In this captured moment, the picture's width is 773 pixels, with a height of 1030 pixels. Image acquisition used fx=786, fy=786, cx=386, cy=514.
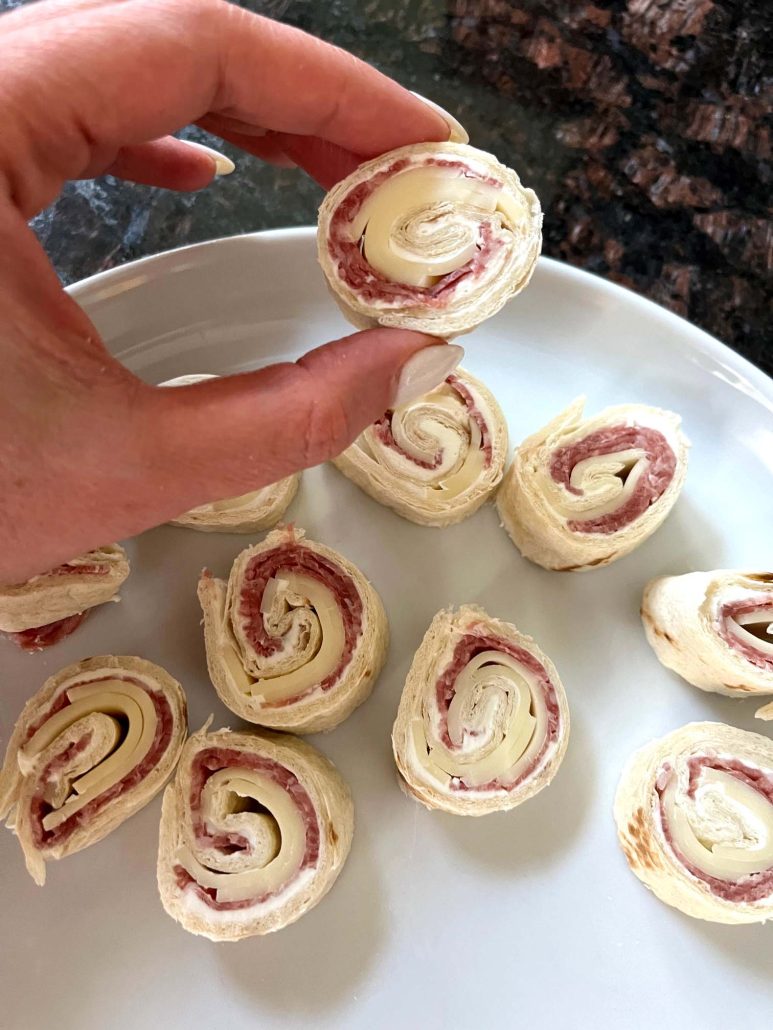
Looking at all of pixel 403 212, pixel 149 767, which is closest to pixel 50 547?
pixel 149 767

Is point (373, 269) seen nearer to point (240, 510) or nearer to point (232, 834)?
point (240, 510)

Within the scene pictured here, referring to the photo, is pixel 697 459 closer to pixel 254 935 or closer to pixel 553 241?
pixel 553 241

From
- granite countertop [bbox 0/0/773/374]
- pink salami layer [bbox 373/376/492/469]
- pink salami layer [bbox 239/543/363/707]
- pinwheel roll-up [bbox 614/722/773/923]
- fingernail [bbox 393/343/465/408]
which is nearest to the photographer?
fingernail [bbox 393/343/465/408]

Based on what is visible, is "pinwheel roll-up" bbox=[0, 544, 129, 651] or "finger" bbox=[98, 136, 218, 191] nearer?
"pinwheel roll-up" bbox=[0, 544, 129, 651]

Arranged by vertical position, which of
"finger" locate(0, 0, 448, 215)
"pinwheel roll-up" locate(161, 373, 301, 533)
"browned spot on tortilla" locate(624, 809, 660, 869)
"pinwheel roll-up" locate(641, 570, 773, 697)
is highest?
"finger" locate(0, 0, 448, 215)

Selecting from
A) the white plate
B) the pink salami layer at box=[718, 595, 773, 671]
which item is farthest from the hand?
the pink salami layer at box=[718, 595, 773, 671]

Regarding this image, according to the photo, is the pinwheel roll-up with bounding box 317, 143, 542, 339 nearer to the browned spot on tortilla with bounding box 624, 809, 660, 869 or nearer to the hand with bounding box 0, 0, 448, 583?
the hand with bounding box 0, 0, 448, 583

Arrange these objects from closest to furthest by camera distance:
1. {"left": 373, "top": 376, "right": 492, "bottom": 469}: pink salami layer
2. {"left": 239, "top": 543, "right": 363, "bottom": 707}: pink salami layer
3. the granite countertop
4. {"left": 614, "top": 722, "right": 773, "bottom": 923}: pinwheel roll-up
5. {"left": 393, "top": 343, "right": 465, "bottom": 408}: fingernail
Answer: {"left": 393, "top": 343, "right": 465, "bottom": 408}: fingernail, {"left": 614, "top": 722, "right": 773, "bottom": 923}: pinwheel roll-up, {"left": 239, "top": 543, "right": 363, "bottom": 707}: pink salami layer, {"left": 373, "top": 376, "right": 492, "bottom": 469}: pink salami layer, the granite countertop
